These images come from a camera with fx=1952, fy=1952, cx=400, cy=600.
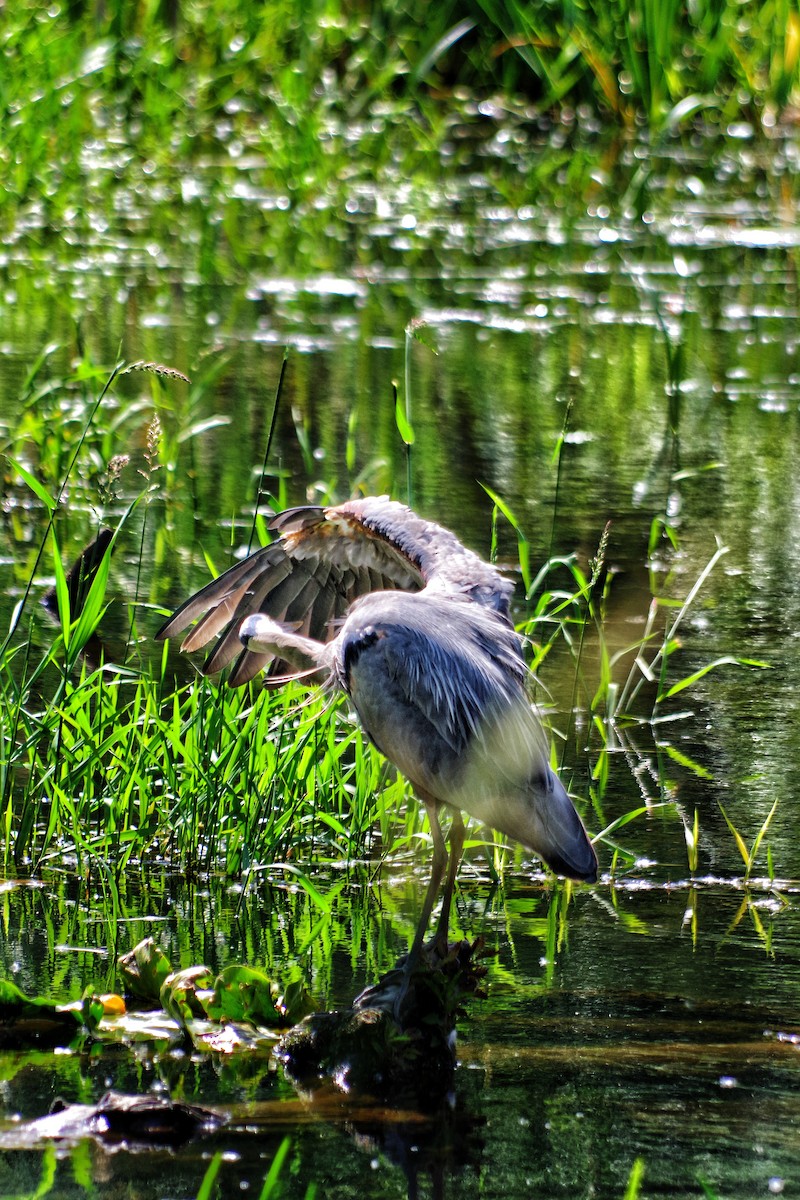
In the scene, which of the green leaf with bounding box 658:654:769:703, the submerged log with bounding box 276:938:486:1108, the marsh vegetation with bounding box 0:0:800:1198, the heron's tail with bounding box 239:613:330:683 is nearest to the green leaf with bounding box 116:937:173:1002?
the marsh vegetation with bounding box 0:0:800:1198

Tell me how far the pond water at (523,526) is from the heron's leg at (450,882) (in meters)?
0.19

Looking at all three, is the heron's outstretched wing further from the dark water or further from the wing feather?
the dark water

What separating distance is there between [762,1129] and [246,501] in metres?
4.50

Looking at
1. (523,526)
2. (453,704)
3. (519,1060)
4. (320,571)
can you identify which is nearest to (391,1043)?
(519,1060)

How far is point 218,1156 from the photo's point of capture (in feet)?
11.4

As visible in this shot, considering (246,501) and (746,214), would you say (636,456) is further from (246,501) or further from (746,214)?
(746,214)

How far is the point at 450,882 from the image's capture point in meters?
4.25

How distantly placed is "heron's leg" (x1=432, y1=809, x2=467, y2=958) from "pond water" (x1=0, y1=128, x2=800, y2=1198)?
0.19 m

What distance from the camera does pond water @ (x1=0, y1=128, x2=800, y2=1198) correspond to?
12.0ft

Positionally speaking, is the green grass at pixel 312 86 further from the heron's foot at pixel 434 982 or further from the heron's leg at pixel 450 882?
the heron's foot at pixel 434 982

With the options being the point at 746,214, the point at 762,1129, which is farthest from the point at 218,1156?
the point at 746,214

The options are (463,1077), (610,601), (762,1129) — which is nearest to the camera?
(762,1129)

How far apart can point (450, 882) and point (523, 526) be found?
3.41 m

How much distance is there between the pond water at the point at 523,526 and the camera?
367 centimetres
